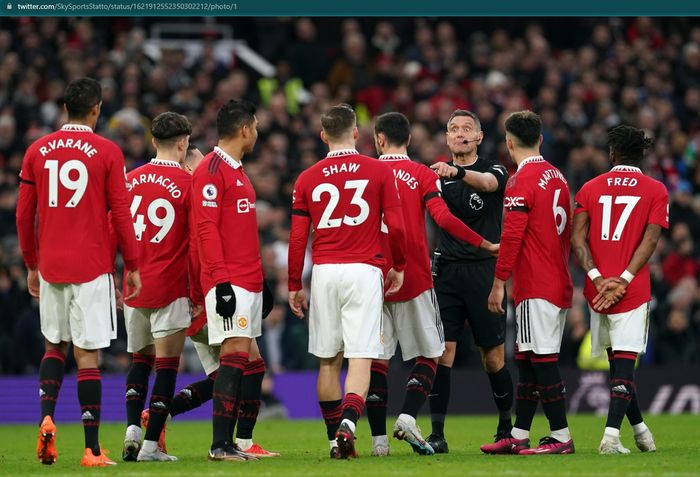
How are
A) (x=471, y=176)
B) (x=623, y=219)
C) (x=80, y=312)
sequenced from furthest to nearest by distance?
(x=471, y=176), (x=623, y=219), (x=80, y=312)

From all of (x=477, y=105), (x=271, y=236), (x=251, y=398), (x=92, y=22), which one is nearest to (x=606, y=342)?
(x=251, y=398)

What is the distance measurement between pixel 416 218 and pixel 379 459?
203 cm

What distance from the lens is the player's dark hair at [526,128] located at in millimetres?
10398

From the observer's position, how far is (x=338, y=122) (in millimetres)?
10016

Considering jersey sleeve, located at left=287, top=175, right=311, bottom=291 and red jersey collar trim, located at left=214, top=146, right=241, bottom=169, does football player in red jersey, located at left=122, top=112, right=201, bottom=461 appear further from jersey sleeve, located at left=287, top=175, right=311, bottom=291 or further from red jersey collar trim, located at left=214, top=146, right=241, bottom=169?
jersey sleeve, located at left=287, top=175, right=311, bottom=291

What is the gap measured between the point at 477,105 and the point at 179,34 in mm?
6562

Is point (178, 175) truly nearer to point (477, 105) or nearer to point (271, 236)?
point (271, 236)

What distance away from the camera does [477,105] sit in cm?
2291

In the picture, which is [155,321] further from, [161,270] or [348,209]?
[348,209]

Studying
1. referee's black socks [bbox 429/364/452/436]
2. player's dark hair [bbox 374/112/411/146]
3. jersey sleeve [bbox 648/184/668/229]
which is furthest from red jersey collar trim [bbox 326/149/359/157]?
jersey sleeve [bbox 648/184/668/229]

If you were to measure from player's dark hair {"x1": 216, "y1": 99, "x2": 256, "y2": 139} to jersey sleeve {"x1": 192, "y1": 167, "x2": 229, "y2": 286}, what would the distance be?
1.23ft

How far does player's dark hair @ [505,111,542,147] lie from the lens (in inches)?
409

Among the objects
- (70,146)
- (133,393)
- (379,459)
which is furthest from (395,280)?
(70,146)

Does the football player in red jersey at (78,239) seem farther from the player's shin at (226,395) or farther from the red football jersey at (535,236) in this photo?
the red football jersey at (535,236)
